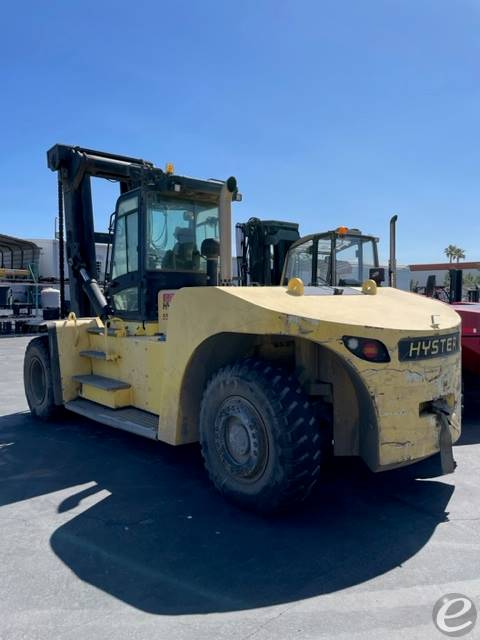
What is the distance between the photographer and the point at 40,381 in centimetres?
671

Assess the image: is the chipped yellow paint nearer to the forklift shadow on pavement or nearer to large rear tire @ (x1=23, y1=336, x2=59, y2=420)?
the forklift shadow on pavement

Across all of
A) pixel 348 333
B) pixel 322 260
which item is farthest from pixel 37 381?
pixel 348 333

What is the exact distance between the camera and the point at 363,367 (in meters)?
3.26

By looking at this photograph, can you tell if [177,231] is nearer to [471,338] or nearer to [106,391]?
[106,391]

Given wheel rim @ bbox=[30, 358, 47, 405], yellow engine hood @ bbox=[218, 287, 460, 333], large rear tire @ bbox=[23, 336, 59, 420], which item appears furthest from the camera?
wheel rim @ bbox=[30, 358, 47, 405]

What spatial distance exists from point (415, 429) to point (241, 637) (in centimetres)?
165

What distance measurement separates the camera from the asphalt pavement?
2504 millimetres

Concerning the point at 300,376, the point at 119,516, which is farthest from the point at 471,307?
the point at 119,516

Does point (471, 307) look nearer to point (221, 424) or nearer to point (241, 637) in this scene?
point (221, 424)

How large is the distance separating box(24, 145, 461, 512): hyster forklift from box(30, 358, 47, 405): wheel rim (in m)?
0.23

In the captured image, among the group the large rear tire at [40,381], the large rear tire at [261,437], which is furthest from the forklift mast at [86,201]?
the large rear tire at [261,437]

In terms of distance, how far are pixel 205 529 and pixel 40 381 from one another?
401 centimetres

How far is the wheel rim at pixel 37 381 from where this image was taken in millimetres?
6602

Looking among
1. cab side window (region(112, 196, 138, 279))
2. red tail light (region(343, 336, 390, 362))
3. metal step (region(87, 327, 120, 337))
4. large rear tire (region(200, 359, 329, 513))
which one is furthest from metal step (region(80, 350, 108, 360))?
red tail light (region(343, 336, 390, 362))
